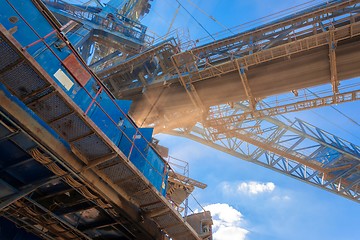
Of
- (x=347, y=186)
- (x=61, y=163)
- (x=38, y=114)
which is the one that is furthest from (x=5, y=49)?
(x=347, y=186)

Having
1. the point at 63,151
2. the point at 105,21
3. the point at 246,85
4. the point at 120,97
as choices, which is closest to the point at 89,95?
the point at 63,151

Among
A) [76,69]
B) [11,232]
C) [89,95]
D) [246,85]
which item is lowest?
[11,232]

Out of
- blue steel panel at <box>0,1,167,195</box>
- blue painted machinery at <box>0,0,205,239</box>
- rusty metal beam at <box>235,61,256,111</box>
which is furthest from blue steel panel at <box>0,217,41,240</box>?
rusty metal beam at <box>235,61,256,111</box>

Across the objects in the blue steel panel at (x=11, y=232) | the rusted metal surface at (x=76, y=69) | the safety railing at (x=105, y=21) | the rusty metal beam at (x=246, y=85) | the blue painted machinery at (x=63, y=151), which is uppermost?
the safety railing at (x=105, y=21)

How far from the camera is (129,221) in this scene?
10164mm

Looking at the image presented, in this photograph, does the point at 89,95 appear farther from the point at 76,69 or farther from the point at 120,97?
the point at 120,97

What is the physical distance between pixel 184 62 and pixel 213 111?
14.3ft

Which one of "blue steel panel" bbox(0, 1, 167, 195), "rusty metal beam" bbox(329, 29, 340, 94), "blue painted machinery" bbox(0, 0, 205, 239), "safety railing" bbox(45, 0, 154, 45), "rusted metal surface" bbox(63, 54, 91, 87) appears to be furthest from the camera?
"safety railing" bbox(45, 0, 154, 45)

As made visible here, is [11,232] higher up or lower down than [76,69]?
lower down

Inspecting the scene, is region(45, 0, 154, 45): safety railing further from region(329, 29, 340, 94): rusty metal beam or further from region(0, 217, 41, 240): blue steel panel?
region(0, 217, 41, 240): blue steel panel

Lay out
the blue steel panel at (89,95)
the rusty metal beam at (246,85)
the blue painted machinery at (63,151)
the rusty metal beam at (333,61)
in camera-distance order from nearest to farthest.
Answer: the blue painted machinery at (63,151) < the blue steel panel at (89,95) < the rusty metal beam at (333,61) < the rusty metal beam at (246,85)

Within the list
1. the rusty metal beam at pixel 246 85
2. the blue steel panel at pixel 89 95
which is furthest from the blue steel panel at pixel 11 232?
the rusty metal beam at pixel 246 85

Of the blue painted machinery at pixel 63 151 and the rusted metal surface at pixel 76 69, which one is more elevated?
the rusted metal surface at pixel 76 69

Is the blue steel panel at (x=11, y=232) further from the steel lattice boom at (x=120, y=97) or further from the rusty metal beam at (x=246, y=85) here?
the rusty metal beam at (x=246, y=85)
